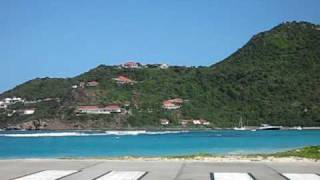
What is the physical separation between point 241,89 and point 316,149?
134m

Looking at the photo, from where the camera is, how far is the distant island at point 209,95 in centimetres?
15925

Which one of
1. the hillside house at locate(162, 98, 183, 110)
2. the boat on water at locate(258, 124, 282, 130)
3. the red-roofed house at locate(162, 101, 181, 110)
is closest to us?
the boat on water at locate(258, 124, 282, 130)

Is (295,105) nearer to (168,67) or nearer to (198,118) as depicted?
(198,118)

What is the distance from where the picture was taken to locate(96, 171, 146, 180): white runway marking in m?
15.9

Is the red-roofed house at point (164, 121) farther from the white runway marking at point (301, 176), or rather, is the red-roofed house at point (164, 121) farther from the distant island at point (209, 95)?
the white runway marking at point (301, 176)

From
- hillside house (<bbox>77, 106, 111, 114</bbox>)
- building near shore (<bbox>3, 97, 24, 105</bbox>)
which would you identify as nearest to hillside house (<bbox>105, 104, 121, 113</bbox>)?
hillside house (<bbox>77, 106, 111, 114</bbox>)

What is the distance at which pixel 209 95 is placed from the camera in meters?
168

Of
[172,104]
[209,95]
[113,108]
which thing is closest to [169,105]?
[172,104]

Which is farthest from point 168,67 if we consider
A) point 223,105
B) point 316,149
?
point 316,149

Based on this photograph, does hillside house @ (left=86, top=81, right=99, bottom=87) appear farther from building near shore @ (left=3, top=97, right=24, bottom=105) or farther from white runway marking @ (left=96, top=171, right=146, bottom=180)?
white runway marking @ (left=96, top=171, right=146, bottom=180)

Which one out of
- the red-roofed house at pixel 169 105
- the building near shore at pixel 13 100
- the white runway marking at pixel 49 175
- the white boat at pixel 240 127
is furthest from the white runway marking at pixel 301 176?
the building near shore at pixel 13 100

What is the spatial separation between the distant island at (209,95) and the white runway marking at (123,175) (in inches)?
5532

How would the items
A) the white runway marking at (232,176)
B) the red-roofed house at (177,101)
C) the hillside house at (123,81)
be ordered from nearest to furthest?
the white runway marking at (232,176) < the red-roofed house at (177,101) < the hillside house at (123,81)

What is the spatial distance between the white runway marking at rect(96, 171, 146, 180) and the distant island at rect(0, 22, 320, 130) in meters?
141
